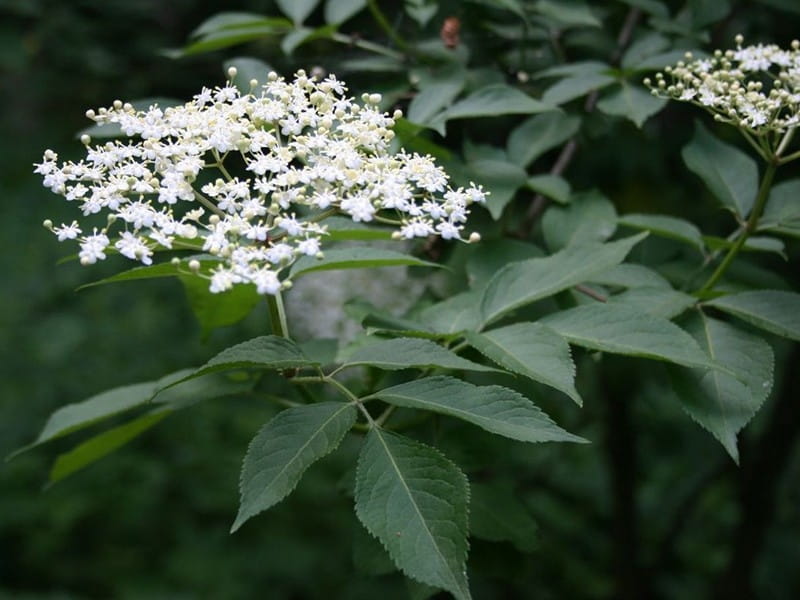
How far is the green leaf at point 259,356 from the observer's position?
1357mm

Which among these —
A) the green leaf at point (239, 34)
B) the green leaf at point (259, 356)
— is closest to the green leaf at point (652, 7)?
the green leaf at point (239, 34)

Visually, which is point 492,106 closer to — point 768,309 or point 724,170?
point 724,170

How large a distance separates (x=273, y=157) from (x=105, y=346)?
13.7 feet

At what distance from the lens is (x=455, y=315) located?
1.82 m

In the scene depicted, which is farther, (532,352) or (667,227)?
(667,227)

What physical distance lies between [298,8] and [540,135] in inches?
33.5

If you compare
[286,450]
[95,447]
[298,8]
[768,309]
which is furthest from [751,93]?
[95,447]

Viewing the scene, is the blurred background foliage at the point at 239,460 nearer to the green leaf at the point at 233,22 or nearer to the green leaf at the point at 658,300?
the green leaf at the point at 233,22

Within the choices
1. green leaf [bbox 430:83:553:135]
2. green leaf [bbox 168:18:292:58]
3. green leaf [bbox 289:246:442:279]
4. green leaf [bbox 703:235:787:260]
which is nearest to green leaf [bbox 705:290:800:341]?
green leaf [bbox 703:235:787:260]

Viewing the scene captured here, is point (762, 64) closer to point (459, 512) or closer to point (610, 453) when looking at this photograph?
point (459, 512)

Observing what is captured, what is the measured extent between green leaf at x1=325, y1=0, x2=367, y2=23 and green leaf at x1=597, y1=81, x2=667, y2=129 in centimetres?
75

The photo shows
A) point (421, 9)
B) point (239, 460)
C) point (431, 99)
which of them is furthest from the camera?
point (239, 460)

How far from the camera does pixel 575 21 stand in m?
2.30

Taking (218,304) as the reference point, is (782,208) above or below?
above
